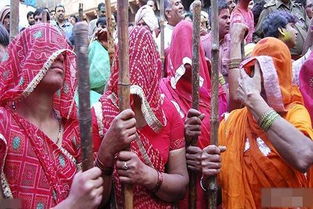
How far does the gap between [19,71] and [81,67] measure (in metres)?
0.52

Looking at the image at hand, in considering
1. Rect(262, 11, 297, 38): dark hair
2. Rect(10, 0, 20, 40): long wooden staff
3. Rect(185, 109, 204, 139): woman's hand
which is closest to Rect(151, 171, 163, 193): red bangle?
Rect(185, 109, 204, 139): woman's hand

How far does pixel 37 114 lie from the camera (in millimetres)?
2334

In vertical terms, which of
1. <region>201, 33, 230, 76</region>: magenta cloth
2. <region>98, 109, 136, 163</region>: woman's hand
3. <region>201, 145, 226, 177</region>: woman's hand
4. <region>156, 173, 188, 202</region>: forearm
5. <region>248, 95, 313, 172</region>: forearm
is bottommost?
<region>156, 173, 188, 202</region>: forearm

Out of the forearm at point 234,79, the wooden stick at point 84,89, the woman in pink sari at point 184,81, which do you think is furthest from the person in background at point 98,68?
the wooden stick at point 84,89

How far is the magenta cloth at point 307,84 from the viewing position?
2.91m

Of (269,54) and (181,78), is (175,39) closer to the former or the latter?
(181,78)

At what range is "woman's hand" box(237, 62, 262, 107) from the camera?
2570 mm

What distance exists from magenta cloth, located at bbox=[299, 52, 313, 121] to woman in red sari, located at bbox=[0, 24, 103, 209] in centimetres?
129

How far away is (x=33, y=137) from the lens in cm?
222

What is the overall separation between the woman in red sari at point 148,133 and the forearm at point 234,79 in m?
0.78

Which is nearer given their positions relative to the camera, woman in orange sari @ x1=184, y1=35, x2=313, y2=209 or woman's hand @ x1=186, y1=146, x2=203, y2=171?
woman in orange sari @ x1=184, y1=35, x2=313, y2=209

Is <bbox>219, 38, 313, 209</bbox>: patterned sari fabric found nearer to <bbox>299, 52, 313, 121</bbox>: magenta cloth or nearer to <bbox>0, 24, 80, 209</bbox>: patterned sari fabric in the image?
<bbox>299, 52, 313, 121</bbox>: magenta cloth

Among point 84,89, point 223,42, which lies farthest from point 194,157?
point 223,42

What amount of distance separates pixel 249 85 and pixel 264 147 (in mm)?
311
